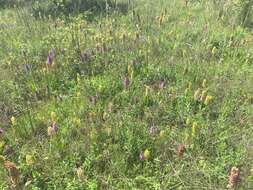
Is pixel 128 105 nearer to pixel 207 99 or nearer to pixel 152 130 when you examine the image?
pixel 152 130

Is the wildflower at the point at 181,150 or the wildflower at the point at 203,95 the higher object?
the wildflower at the point at 203,95

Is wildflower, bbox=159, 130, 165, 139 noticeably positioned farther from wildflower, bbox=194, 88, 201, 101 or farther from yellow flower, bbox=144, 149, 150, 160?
wildflower, bbox=194, 88, 201, 101

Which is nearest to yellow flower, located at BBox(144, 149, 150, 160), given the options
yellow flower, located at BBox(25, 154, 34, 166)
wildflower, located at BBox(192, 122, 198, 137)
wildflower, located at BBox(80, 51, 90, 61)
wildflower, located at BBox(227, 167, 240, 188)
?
wildflower, located at BBox(192, 122, 198, 137)

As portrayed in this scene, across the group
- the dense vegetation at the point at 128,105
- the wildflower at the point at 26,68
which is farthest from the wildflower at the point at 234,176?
the wildflower at the point at 26,68

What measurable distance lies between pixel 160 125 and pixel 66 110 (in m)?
0.96

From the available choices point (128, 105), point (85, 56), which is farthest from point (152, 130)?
point (85, 56)

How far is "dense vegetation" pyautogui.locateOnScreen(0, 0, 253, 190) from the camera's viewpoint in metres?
2.85

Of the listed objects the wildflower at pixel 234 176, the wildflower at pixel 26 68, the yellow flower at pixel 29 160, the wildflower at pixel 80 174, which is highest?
the wildflower at pixel 26 68

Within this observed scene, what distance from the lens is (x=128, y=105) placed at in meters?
3.55

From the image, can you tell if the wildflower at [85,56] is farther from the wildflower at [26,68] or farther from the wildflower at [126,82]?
the wildflower at [126,82]

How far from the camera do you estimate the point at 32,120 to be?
10.9 ft

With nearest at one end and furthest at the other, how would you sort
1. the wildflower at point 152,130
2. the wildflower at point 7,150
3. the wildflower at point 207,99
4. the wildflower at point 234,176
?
the wildflower at point 234,176
the wildflower at point 7,150
the wildflower at point 152,130
the wildflower at point 207,99

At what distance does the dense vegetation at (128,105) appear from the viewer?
2.85 meters

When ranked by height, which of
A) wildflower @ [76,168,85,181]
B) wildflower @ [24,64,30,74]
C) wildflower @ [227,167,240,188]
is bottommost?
wildflower @ [76,168,85,181]
